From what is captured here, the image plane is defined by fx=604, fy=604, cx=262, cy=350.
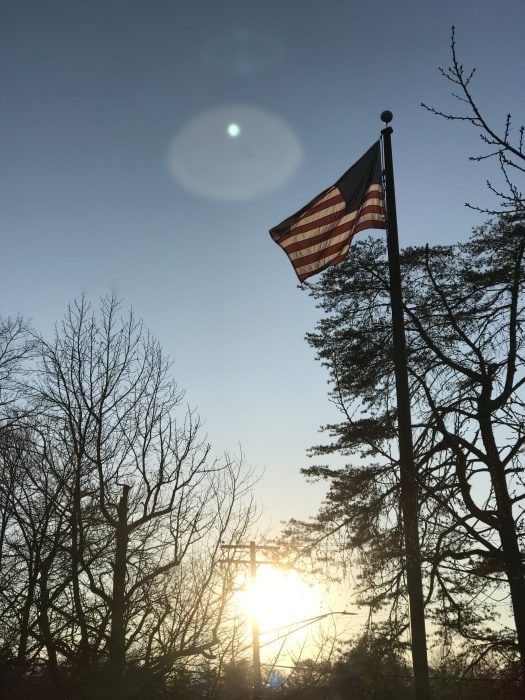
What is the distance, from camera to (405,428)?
5.91 meters

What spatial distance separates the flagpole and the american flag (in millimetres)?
634

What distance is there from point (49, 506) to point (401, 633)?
738 centimetres

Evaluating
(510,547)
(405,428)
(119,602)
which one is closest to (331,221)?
(405,428)

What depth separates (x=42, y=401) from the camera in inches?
465

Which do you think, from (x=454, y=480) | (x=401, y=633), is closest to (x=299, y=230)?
(x=454, y=480)

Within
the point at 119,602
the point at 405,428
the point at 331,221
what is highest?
the point at 331,221

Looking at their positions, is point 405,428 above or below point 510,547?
above

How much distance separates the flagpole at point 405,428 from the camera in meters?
5.22

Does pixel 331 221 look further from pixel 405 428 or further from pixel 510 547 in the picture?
pixel 510 547

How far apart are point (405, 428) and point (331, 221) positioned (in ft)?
14.5

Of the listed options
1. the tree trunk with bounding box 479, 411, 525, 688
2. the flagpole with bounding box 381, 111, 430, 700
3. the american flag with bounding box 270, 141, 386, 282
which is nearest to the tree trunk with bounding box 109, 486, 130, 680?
the flagpole with bounding box 381, 111, 430, 700

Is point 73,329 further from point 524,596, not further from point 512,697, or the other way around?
point 512,697

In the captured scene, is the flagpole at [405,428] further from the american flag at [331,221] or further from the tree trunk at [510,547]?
the tree trunk at [510,547]

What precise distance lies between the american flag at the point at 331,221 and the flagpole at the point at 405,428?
634 mm
